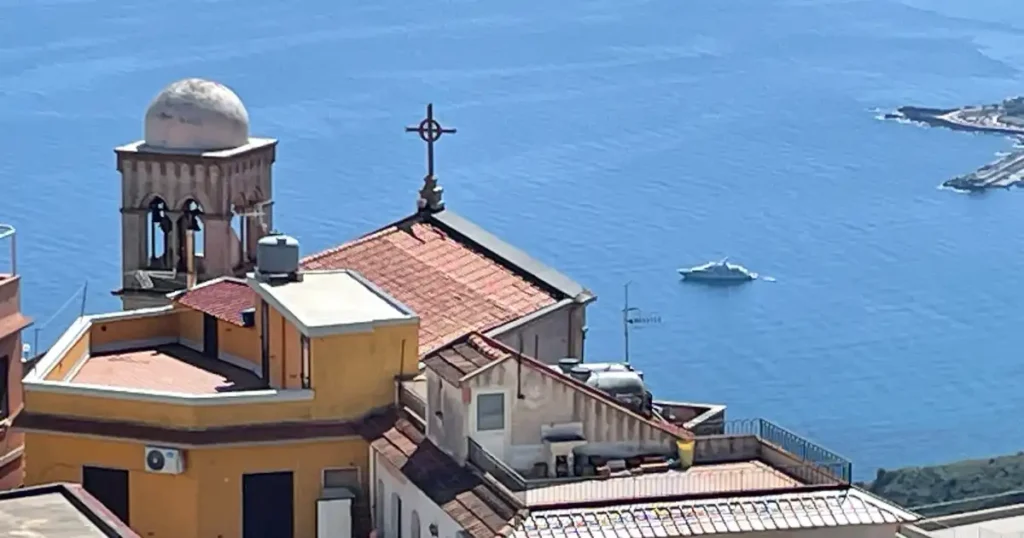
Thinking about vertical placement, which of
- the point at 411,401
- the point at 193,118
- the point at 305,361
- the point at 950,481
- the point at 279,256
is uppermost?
the point at 193,118

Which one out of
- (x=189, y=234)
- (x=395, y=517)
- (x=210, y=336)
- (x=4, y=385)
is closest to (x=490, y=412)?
(x=395, y=517)

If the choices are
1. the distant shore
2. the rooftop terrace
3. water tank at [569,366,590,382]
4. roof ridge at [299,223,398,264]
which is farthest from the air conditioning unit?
the distant shore

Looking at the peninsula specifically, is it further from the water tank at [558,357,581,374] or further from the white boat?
the water tank at [558,357,581,374]

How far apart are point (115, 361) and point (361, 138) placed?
72.2m

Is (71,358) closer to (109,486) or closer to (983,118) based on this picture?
(109,486)

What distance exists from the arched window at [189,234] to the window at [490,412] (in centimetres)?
752

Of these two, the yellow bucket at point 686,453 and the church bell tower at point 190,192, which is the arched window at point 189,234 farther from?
the yellow bucket at point 686,453

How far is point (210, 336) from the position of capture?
51.8 ft

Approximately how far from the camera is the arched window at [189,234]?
19.6 meters

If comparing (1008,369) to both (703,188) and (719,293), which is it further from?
(703,188)

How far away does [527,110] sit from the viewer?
9894cm

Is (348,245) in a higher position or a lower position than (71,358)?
higher

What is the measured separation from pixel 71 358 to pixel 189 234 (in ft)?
15.4

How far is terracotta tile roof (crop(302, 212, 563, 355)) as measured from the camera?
15875 millimetres
